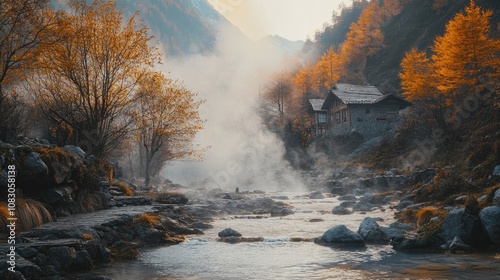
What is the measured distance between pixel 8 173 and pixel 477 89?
3972cm

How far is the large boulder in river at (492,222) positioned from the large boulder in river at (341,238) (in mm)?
3369

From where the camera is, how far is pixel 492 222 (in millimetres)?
11172

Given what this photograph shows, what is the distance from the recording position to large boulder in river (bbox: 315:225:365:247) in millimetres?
12664

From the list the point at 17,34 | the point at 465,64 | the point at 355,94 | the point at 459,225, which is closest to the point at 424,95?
the point at 465,64

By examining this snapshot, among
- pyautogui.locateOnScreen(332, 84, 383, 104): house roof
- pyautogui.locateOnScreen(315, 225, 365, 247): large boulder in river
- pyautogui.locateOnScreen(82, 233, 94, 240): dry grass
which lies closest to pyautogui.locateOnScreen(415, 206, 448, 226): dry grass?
pyautogui.locateOnScreen(315, 225, 365, 247): large boulder in river

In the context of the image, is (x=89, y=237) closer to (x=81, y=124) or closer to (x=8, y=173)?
(x=8, y=173)

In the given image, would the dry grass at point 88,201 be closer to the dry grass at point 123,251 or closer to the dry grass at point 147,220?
the dry grass at point 147,220

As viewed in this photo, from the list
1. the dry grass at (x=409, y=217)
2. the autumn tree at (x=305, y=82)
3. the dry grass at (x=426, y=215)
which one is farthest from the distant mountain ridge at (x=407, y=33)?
the dry grass at (x=426, y=215)

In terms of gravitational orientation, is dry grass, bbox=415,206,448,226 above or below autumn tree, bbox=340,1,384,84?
below

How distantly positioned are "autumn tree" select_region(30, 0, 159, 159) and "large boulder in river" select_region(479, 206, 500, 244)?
52.7 feet

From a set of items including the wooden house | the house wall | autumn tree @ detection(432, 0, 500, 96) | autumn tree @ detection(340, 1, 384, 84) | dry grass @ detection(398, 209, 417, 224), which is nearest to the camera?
dry grass @ detection(398, 209, 417, 224)

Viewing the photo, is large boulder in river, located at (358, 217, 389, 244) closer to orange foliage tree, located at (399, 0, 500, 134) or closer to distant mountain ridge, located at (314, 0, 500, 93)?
orange foliage tree, located at (399, 0, 500, 134)

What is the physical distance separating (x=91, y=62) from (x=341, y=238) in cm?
1430

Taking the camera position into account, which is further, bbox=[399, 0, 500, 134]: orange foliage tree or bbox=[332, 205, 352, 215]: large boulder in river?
bbox=[399, 0, 500, 134]: orange foliage tree
